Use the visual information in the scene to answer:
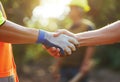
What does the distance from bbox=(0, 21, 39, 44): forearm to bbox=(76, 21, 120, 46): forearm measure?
23.5 inches

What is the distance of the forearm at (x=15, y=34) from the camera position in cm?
491

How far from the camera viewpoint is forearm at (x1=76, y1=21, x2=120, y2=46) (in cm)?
545

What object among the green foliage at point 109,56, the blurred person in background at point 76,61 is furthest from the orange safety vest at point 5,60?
the green foliage at point 109,56

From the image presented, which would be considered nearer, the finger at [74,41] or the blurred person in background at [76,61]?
the finger at [74,41]

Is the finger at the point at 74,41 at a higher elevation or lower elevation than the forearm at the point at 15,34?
higher

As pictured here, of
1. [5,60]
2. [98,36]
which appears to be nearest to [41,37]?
[5,60]

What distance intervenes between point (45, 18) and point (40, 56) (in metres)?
5.65

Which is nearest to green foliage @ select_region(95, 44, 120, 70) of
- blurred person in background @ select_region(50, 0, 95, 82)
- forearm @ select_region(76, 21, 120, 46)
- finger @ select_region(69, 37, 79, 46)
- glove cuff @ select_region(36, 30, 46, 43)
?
blurred person in background @ select_region(50, 0, 95, 82)

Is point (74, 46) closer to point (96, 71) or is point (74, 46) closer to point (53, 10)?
point (53, 10)

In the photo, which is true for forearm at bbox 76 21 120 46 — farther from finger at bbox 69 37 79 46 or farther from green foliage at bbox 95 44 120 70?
green foliage at bbox 95 44 120 70

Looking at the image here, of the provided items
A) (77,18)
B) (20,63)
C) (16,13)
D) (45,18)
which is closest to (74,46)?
(16,13)

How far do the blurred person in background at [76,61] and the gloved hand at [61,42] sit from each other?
2678 millimetres

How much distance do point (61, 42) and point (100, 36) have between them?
1.35ft

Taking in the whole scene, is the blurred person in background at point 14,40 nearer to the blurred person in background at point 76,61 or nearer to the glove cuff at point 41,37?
the glove cuff at point 41,37
